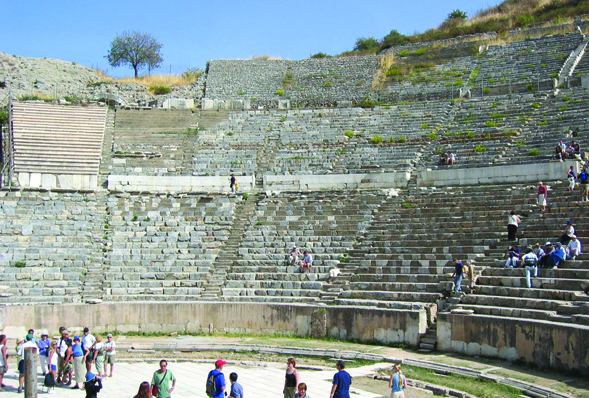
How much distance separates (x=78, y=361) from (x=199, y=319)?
22.2 ft

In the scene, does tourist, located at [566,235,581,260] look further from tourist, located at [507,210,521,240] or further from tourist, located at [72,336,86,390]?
tourist, located at [72,336,86,390]

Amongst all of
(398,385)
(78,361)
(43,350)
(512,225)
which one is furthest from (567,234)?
(43,350)

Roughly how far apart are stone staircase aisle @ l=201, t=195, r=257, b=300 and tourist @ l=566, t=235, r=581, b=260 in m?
10.3

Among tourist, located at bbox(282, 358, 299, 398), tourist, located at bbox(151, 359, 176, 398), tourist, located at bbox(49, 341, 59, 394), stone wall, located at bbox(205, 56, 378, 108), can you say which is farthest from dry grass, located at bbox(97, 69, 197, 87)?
tourist, located at bbox(282, 358, 299, 398)

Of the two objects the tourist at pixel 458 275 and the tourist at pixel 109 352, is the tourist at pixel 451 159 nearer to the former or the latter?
the tourist at pixel 458 275

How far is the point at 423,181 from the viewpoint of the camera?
91.2 feet

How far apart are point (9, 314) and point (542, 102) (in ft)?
78.2

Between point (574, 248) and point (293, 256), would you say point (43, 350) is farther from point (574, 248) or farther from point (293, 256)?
point (574, 248)

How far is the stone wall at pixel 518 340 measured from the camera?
46.7 feet

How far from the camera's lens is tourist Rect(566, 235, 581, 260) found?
1752 centimetres

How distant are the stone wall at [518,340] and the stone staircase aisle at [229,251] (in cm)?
777

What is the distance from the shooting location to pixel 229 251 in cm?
2447

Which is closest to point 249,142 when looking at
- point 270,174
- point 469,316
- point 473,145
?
point 270,174

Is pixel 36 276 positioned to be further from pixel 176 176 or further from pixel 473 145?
pixel 473 145
